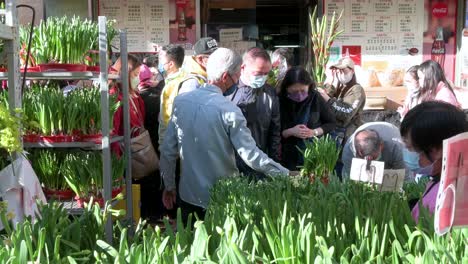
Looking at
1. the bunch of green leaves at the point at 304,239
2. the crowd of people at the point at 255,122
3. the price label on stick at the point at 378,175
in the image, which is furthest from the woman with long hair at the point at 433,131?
the price label on stick at the point at 378,175

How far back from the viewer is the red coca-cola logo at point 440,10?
7.11m

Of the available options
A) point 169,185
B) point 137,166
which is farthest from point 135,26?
point 169,185

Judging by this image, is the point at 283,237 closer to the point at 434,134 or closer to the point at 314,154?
the point at 434,134

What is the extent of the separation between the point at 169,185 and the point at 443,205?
2.12 metres

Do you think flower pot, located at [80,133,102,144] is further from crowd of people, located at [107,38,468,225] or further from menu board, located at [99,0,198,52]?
menu board, located at [99,0,198,52]

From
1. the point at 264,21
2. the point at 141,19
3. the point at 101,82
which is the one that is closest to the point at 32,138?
the point at 101,82

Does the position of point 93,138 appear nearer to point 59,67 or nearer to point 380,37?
point 59,67

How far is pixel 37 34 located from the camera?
346cm

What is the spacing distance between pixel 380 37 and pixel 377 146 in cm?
397

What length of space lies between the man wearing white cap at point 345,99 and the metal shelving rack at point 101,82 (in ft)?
5.02

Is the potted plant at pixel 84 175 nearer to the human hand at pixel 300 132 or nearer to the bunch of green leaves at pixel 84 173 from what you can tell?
the bunch of green leaves at pixel 84 173

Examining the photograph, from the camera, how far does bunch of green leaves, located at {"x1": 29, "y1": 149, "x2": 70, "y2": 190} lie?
3.57 metres

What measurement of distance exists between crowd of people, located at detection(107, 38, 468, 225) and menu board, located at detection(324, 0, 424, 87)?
1.80 m

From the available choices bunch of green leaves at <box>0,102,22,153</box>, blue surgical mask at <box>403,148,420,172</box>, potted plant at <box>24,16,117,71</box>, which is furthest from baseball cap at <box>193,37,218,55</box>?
bunch of green leaves at <box>0,102,22,153</box>
